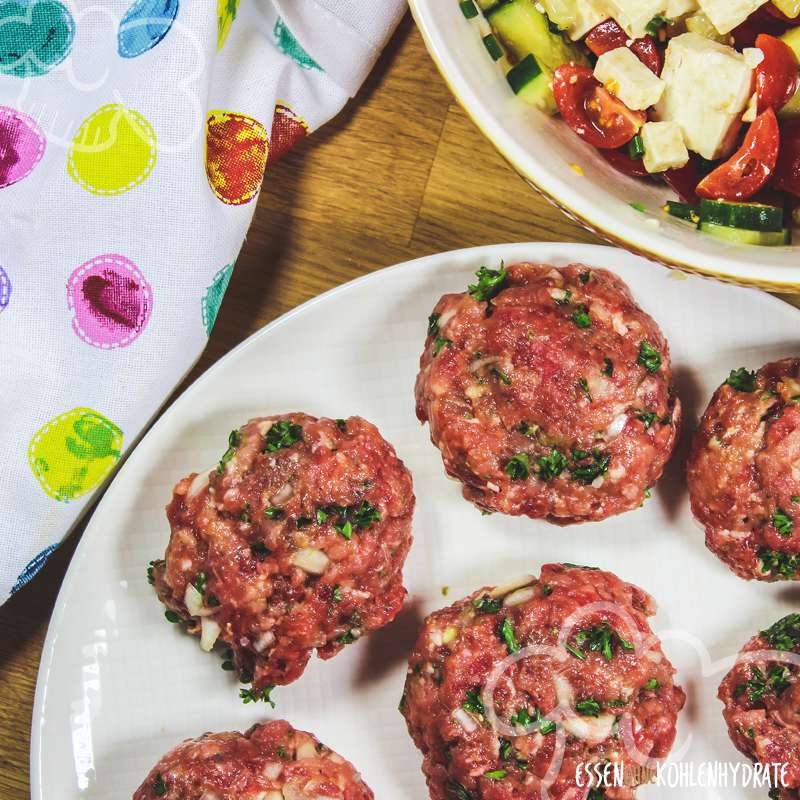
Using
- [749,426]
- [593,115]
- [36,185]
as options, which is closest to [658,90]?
[593,115]

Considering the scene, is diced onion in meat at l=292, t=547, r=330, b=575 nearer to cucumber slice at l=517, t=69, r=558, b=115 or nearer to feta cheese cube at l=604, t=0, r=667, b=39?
cucumber slice at l=517, t=69, r=558, b=115

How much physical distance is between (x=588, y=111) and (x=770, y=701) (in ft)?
4.81

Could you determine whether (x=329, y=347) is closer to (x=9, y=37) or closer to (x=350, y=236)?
(x=350, y=236)

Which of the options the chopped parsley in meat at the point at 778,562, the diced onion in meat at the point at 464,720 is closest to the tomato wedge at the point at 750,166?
the chopped parsley in meat at the point at 778,562

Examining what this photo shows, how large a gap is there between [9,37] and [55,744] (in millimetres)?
1813

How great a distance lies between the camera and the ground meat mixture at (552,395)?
7.59 ft

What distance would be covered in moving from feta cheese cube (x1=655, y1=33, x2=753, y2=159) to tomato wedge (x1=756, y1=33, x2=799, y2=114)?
0.03m

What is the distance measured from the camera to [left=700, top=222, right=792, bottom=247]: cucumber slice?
2.05 m

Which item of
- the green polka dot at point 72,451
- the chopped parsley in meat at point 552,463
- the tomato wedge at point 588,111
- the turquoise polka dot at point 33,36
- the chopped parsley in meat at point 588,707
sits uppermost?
the turquoise polka dot at point 33,36

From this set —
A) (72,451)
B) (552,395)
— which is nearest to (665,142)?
(552,395)

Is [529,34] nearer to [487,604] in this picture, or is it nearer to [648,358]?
[648,358]

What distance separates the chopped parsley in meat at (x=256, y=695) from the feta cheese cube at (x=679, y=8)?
1.82 metres

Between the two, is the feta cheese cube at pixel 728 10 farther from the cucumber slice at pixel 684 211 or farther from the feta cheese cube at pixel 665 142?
the cucumber slice at pixel 684 211

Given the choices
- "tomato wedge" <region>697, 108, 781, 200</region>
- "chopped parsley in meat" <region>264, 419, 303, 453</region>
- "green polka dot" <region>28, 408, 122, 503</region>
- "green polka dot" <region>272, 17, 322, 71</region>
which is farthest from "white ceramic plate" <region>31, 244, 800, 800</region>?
"green polka dot" <region>272, 17, 322, 71</region>
